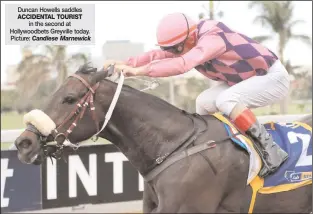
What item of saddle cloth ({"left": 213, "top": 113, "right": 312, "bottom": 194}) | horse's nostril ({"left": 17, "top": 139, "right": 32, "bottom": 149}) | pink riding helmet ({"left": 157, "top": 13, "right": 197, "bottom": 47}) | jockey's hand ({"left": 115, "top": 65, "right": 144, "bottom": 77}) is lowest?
saddle cloth ({"left": 213, "top": 113, "right": 312, "bottom": 194})

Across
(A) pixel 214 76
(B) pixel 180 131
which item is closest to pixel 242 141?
(B) pixel 180 131

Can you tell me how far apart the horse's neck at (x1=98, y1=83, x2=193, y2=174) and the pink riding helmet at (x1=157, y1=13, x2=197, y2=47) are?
37cm

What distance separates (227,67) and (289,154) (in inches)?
26.9

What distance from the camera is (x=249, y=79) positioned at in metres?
2.88

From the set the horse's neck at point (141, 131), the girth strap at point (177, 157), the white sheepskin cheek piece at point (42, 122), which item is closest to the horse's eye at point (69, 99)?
the white sheepskin cheek piece at point (42, 122)

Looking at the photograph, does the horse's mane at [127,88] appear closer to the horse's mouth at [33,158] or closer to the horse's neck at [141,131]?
the horse's neck at [141,131]

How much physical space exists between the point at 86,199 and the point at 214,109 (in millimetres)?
2963

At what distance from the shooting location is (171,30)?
8.66 ft

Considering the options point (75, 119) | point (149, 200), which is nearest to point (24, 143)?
point (75, 119)

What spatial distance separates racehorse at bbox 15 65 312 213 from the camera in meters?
2.45

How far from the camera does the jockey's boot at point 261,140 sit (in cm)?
268

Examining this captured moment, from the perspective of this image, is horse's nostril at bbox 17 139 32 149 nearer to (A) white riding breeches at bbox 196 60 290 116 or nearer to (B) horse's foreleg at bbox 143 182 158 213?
(B) horse's foreleg at bbox 143 182 158 213

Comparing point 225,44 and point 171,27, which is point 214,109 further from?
point 171,27

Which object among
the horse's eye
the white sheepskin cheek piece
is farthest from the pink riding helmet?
the white sheepskin cheek piece
